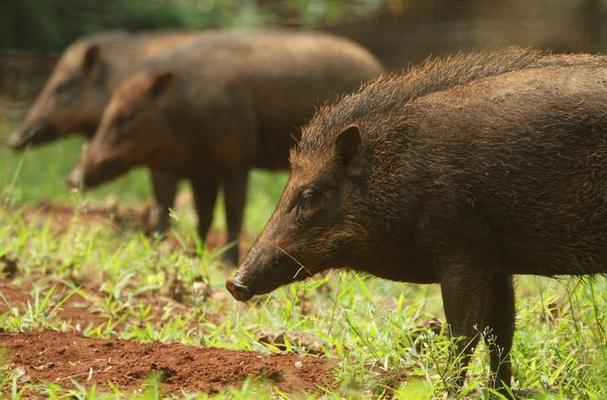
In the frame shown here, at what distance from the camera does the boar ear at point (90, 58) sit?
39.8 ft

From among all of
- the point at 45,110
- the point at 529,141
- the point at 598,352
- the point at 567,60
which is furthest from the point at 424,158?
the point at 45,110

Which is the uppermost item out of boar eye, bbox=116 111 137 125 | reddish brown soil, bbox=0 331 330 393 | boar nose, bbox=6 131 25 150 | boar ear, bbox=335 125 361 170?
boar ear, bbox=335 125 361 170

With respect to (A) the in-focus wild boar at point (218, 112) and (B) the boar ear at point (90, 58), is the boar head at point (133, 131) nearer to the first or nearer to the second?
(A) the in-focus wild boar at point (218, 112)

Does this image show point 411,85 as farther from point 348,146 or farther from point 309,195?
point 309,195

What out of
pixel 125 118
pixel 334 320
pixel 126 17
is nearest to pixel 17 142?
pixel 125 118

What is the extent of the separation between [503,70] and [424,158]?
0.56m

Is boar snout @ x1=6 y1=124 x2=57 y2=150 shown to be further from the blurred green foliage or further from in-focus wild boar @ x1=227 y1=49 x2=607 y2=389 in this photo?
in-focus wild boar @ x1=227 y1=49 x2=607 y2=389

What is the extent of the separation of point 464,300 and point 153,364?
4.15ft

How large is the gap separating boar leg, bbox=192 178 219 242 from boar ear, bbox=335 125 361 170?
5485 millimetres

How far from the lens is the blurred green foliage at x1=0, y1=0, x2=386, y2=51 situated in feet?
46.8

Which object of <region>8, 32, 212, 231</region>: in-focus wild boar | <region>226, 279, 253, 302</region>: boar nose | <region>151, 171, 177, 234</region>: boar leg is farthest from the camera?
<region>8, 32, 212, 231</region>: in-focus wild boar

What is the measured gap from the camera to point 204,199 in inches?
409

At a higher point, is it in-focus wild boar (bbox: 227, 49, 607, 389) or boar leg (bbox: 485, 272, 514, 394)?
in-focus wild boar (bbox: 227, 49, 607, 389)

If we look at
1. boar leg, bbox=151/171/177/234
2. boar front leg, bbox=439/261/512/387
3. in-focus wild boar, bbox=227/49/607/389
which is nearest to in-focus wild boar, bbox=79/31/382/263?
boar leg, bbox=151/171/177/234
